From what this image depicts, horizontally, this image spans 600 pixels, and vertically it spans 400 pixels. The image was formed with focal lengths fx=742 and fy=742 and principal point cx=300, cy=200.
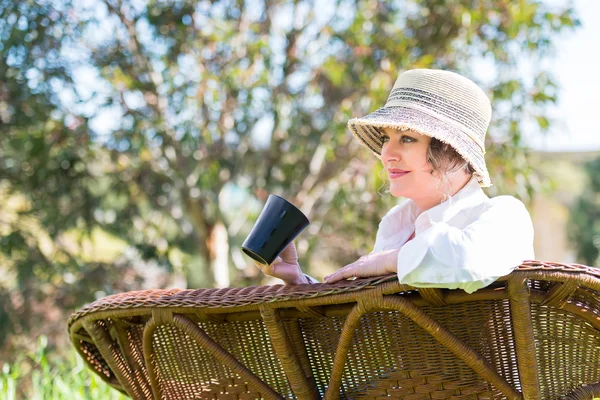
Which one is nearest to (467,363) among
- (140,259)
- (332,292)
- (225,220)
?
(332,292)

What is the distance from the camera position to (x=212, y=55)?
6.01 meters

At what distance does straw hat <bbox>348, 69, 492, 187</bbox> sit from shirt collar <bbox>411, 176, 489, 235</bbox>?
1.3 inches

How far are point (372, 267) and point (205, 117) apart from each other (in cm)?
448

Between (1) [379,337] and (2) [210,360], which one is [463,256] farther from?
(2) [210,360]

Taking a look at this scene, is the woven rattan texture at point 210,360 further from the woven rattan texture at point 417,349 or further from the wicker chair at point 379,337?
the woven rattan texture at point 417,349

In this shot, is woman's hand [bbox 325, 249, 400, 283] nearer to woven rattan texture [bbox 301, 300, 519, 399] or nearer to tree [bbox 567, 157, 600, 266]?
woven rattan texture [bbox 301, 300, 519, 399]

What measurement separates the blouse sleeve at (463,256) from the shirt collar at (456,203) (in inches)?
9.5

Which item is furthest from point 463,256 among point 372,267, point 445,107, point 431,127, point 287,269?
point 287,269

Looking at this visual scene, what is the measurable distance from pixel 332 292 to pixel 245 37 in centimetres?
489

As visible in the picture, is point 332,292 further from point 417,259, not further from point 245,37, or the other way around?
point 245,37

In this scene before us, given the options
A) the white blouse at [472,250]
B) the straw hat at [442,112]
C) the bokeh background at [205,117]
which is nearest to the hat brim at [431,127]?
the straw hat at [442,112]

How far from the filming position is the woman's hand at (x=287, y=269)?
1765mm

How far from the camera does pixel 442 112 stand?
1.66 meters

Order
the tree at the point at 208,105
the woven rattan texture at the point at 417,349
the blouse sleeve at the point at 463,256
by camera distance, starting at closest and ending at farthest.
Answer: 1. the blouse sleeve at the point at 463,256
2. the woven rattan texture at the point at 417,349
3. the tree at the point at 208,105
